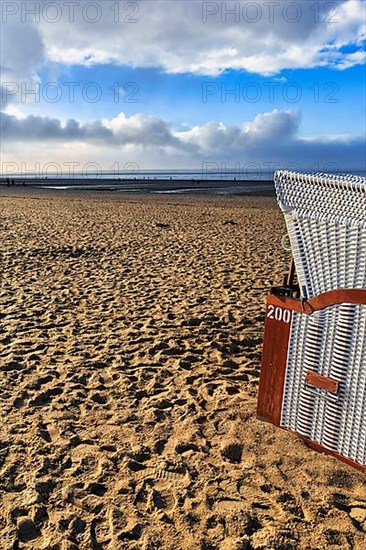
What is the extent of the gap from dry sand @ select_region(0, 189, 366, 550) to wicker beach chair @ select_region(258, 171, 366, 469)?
0.26 meters

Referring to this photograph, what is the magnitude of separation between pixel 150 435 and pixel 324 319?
59.0 inches

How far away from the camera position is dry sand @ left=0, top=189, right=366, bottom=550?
2547 millimetres

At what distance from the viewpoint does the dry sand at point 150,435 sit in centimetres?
255

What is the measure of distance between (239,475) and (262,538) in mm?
535

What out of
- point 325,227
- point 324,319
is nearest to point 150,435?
point 324,319

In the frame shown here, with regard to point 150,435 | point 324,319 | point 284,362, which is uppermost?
point 324,319

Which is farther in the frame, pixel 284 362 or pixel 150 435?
pixel 150 435

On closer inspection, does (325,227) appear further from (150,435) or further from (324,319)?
(150,435)

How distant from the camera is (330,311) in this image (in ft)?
9.37

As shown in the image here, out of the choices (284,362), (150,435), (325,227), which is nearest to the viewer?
(325,227)

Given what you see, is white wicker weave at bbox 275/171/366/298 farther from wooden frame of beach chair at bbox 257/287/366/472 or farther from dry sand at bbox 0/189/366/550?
dry sand at bbox 0/189/366/550

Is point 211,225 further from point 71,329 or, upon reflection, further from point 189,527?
point 189,527

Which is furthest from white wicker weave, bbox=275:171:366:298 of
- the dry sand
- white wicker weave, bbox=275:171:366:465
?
the dry sand

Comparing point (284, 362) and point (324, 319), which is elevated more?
point (324, 319)
